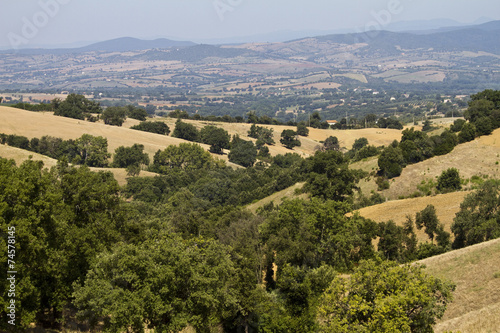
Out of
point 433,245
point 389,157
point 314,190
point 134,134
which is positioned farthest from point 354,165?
point 134,134

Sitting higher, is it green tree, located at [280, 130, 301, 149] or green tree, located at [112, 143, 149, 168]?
green tree, located at [112, 143, 149, 168]

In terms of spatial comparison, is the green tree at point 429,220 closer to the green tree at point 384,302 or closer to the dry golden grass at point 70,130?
the green tree at point 384,302

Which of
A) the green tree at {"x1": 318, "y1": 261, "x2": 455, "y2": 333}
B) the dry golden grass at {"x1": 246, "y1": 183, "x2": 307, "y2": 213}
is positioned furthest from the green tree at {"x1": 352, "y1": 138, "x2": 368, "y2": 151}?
the green tree at {"x1": 318, "y1": 261, "x2": 455, "y2": 333}

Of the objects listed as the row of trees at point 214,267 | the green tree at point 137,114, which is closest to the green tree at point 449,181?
the row of trees at point 214,267

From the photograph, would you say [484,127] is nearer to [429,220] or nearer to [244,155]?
[429,220]

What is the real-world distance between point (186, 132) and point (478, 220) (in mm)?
91357

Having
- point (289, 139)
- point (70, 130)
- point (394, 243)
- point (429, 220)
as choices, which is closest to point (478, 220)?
point (429, 220)

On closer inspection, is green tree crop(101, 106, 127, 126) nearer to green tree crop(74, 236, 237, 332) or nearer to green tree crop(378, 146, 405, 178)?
green tree crop(378, 146, 405, 178)

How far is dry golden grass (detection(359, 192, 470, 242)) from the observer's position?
3834 centimetres

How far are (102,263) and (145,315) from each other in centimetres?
265

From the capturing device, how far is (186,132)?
11638cm

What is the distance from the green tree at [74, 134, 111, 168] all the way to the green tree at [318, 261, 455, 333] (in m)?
76.6

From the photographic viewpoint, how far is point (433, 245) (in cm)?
3288

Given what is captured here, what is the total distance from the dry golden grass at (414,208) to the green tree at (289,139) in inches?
3013
